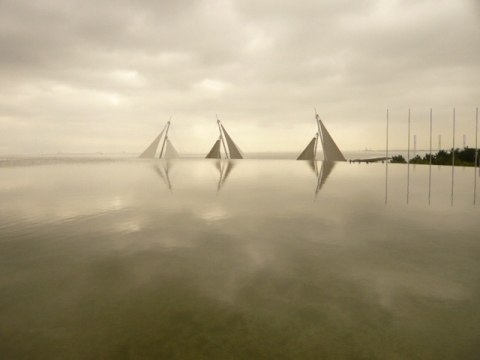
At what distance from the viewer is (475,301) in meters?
4.73

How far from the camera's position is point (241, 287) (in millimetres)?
5254

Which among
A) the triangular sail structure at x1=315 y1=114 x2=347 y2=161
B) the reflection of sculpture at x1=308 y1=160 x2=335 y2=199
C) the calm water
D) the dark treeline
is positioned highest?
the triangular sail structure at x1=315 y1=114 x2=347 y2=161

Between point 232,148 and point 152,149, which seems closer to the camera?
point 232,148

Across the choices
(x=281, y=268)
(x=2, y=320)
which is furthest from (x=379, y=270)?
(x=2, y=320)

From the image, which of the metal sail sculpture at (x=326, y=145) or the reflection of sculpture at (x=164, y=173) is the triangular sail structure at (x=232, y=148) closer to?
the metal sail sculpture at (x=326, y=145)

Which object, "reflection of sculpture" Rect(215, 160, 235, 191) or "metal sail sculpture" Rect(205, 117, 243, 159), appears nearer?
"reflection of sculpture" Rect(215, 160, 235, 191)

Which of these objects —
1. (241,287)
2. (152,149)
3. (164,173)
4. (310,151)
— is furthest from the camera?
(152,149)

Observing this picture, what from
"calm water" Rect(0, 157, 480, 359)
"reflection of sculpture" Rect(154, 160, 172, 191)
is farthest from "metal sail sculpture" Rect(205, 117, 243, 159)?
"calm water" Rect(0, 157, 480, 359)

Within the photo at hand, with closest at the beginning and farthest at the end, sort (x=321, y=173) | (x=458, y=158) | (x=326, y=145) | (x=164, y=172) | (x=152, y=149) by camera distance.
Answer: (x=321, y=173) < (x=164, y=172) < (x=458, y=158) < (x=326, y=145) < (x=152, y=149)

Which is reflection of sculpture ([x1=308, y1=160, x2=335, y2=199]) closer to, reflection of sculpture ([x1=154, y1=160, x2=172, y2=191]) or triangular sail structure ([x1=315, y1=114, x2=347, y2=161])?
reflection of sculpture ([x1=154, y1=160, x2=172, y2=191])

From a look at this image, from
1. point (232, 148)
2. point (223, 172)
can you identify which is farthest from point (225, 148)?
point (223, 172)

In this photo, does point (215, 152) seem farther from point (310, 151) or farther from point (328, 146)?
point (328, 146)

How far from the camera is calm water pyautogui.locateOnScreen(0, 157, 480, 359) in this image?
379 centimetres

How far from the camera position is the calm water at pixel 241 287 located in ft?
12.4
